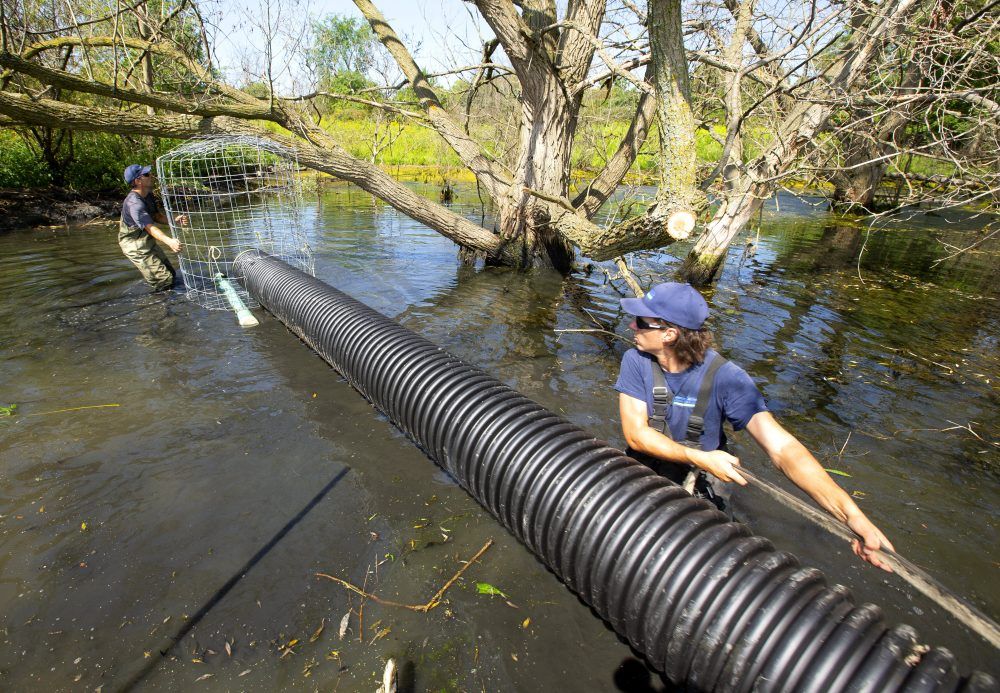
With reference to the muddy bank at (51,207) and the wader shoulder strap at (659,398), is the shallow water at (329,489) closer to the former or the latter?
the wader shoulder strap at (659,398)

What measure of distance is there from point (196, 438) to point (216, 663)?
2.17m

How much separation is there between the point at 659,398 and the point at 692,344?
310mm

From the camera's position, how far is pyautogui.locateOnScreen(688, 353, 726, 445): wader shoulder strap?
8.23 feet

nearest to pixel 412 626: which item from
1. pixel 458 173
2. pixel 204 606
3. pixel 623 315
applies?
pixel 204 606

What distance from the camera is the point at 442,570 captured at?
297 centimetres

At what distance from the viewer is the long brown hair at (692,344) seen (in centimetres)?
247

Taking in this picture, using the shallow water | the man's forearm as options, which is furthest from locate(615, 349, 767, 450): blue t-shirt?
the shallow water

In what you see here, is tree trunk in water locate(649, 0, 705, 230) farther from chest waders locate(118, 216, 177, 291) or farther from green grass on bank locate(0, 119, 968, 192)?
chest waders locate(118, 216, 177, 291)

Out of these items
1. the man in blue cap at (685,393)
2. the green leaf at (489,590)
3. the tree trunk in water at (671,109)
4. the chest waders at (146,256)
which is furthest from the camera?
the chest waders at (146,256)

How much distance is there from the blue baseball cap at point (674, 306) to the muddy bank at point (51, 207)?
1480cm

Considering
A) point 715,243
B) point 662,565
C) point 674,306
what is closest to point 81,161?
point 715,243

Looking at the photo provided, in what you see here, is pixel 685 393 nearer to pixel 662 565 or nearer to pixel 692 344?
pixel 692 344

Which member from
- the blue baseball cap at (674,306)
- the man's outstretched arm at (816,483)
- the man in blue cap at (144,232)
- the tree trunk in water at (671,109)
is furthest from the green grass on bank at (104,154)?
the man's outstretched arm at (816,483)

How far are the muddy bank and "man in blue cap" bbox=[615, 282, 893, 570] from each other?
14815mm
